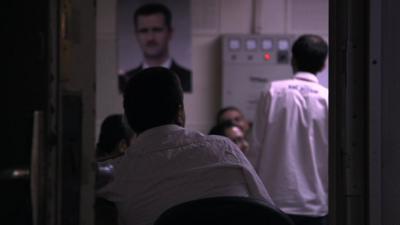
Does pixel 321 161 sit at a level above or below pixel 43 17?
below

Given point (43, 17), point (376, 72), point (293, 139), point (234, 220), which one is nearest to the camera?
point (43, 17)

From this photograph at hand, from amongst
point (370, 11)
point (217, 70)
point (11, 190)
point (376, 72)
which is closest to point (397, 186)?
point (376, 72)

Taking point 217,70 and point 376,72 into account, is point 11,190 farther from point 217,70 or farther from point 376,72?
point 217,70

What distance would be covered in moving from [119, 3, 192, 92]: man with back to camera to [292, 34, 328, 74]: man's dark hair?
2095 millimetres

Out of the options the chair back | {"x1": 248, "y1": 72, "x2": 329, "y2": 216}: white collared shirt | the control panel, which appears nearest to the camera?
the chair back

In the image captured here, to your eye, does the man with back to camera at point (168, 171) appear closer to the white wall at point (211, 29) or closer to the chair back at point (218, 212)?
the chair back at point (218, 212)

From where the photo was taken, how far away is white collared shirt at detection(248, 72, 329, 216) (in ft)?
9.19

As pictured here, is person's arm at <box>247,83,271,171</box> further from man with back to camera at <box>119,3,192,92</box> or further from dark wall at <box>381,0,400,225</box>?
man with back to camera at <box>119,3,192,92</box>

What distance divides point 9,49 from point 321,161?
1800mm

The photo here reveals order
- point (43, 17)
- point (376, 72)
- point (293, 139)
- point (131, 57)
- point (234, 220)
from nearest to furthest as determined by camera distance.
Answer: point (43, 17)
point (234, 220)
point (376, 72)
point (293, 139)
point (131, 57)

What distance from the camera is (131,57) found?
16.3 feet

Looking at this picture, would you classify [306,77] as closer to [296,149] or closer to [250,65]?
[296,149]

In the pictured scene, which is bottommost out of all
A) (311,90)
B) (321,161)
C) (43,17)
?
(321,161)

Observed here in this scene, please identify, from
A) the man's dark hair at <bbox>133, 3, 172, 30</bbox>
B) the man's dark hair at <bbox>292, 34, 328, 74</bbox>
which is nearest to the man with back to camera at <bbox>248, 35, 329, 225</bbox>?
the man's dark hair at <bbox>292, 34, 328, 74</bbox>
